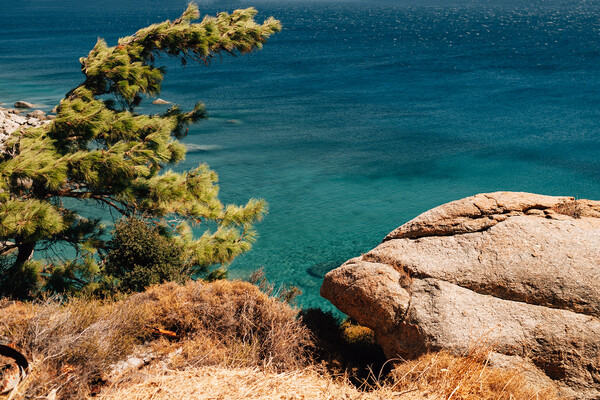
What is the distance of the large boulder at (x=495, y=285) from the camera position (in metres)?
7.45

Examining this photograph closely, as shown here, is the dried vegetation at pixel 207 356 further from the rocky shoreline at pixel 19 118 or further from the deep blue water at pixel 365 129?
the rocky shoreline at pixel 19 118

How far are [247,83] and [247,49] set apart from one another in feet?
136

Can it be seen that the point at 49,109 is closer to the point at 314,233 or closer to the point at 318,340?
the point at 314,233

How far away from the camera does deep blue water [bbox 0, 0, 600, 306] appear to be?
81.9ft

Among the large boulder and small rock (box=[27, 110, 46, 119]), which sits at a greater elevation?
the large boulder

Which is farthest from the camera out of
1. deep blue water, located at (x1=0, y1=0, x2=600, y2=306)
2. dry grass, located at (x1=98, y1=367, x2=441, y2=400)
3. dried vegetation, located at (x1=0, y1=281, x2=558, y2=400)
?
deep blue water, located at (x1=0, y1=0, x2=600, y2=306)

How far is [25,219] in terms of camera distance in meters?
9.39

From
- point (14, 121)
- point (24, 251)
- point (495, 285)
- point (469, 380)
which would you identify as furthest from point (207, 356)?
point (14, 121)

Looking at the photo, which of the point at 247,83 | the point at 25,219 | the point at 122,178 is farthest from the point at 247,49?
the point at 247,83

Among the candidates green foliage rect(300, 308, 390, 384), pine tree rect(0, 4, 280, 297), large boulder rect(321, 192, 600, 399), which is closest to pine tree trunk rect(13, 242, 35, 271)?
Result: pine tree rect(0, 4, 280, 297)

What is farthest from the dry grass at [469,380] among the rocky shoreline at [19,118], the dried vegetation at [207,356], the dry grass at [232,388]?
the rocky shoreline at [19,118]

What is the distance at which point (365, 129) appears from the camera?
3884 centimetres

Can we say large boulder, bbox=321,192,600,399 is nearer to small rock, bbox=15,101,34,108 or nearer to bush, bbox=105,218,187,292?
bush, bbox=105,218,187,292

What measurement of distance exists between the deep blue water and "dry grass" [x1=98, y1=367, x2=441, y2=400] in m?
12.1
